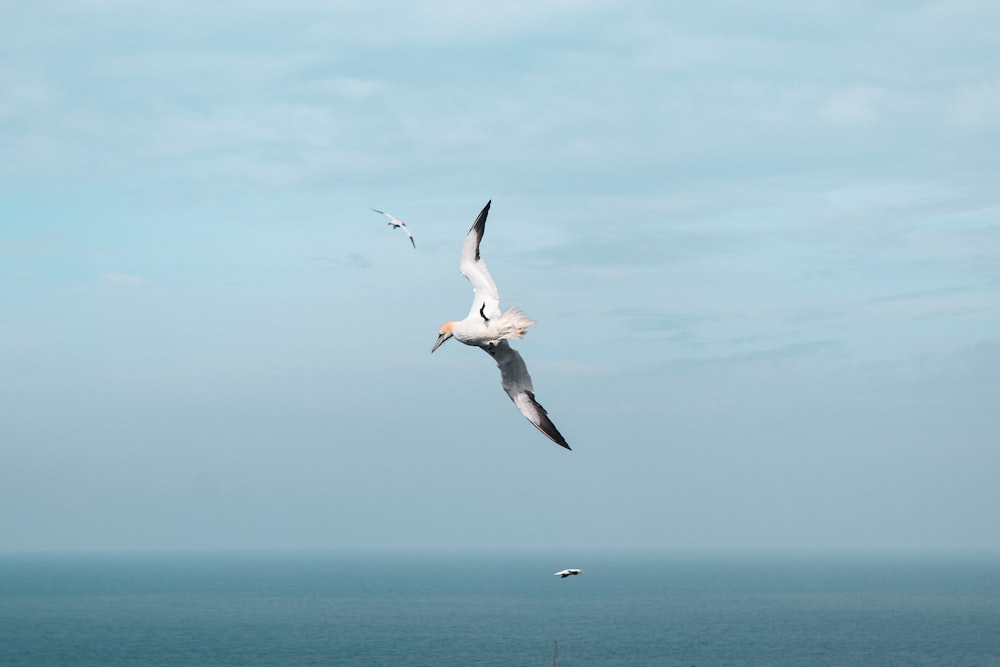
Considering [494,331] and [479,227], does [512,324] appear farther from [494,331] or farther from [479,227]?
[479,227]

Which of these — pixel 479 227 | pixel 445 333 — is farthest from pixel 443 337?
pixel 479 227

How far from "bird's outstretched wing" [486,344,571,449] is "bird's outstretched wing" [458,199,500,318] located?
0.65 metres

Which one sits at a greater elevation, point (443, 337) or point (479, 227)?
point (479, 227)

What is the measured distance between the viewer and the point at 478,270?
648 inches

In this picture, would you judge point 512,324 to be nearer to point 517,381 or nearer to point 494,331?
point 494,331

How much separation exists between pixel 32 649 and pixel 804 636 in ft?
340

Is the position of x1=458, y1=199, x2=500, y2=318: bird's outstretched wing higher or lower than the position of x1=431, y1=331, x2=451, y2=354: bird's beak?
higher

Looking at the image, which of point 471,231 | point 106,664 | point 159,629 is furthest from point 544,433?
point 159,629

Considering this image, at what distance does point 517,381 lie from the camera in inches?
637

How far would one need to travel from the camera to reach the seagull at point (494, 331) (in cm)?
1472

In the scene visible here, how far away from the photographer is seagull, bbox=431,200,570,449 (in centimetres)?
1472

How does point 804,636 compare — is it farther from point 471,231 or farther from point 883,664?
point 471,231

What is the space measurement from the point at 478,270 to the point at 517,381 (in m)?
1.73

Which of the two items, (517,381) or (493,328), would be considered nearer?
(493,328)
